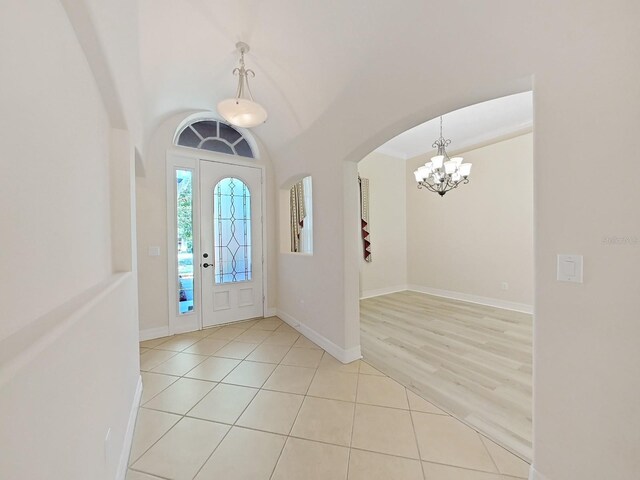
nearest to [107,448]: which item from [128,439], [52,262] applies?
→ [128,439]

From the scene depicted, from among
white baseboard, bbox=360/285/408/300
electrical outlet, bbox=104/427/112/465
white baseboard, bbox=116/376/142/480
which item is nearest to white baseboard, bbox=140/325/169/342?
white baseboard, bbox=116/376/142/480

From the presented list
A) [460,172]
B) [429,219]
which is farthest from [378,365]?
[429,219]

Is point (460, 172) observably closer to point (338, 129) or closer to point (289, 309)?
point (338, 129)

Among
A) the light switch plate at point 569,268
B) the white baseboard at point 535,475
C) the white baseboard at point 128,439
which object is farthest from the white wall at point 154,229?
the light switch plate at point 569,268

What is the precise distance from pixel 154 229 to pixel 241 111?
2.17 meters

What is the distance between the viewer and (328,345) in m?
2.82

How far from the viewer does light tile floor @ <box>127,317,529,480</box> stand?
1.38 m

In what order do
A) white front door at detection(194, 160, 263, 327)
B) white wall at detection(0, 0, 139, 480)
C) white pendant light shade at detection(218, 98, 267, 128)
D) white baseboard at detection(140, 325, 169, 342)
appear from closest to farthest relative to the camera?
white wall at detection(0, 0, 139, 480) → white pendant light shade at detection(218, 98, 267, 128) → white baseboard at detection(140, 325, 169, 342) → white front door at detection(194, 160, 263, 327)

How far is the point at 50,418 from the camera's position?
609 mm

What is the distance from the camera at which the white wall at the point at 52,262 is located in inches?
21.3

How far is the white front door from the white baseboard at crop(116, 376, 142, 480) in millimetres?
1696

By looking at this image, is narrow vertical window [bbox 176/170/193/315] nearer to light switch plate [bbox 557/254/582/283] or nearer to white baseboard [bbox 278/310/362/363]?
white baseboard [bbox 278/310/362/363]

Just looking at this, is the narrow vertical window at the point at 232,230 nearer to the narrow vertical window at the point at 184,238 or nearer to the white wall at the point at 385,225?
the narrow vertical window at the point at 184,238

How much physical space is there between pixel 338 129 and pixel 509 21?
150 cm
